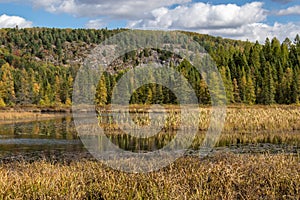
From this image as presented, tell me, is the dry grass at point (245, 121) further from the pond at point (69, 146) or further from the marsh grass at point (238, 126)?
the pond at point (69, 146)

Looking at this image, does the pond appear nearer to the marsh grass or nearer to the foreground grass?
the marsh grass

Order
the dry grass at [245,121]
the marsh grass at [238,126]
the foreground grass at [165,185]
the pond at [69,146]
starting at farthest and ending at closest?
the dry grass at [245,121] < the marsh grass at [238,126] < the pond at [69,146] < the foreground grass at [165,185]

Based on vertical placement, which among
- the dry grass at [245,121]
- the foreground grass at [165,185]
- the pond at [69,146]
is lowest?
the pond at [69,146]

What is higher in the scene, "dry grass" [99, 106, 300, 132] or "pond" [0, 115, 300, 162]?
"dry grass" [99, 106, 300, 132]

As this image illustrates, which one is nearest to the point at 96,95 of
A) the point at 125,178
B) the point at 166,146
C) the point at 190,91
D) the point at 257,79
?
the point at 190,91

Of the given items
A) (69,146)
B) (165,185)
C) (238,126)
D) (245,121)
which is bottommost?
(69,146)

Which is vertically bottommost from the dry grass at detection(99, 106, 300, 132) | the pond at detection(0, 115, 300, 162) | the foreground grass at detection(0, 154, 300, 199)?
the pond at detection(0, 115, 300, 162)

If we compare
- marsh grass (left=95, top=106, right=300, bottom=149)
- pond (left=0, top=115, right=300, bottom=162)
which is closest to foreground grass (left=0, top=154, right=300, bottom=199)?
pond (left=0, top=115, right=300, bottom=162)

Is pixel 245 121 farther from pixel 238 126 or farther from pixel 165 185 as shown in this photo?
pixel 165 185

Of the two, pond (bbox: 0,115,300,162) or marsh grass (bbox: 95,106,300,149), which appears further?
marsh grass (bbox: 95,106,300,149)

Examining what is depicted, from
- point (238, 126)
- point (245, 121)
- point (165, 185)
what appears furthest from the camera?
point (245, 121)

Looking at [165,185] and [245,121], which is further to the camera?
[245,121]

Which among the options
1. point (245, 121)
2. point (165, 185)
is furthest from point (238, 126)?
point (165, 185)

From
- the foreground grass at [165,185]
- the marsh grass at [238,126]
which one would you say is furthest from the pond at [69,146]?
the foreground grass at [165,185]
